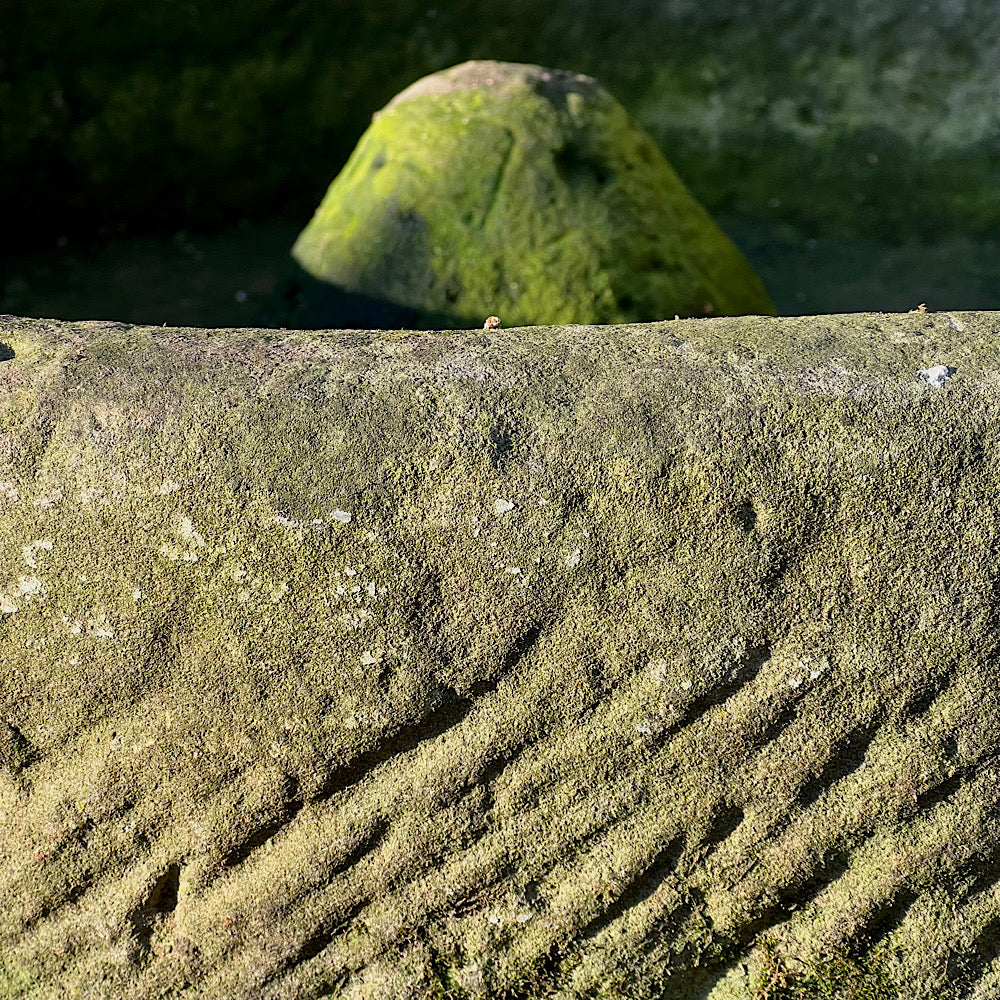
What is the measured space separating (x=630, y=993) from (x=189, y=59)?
6.75ft

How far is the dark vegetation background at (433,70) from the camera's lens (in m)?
2.32

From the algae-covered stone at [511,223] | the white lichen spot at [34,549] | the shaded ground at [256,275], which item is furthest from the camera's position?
the shaded ground at [256,275]

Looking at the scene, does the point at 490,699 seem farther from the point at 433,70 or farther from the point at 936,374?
the point at 433,70

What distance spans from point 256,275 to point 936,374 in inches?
67.4

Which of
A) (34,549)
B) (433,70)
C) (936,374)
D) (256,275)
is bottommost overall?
(256,275)

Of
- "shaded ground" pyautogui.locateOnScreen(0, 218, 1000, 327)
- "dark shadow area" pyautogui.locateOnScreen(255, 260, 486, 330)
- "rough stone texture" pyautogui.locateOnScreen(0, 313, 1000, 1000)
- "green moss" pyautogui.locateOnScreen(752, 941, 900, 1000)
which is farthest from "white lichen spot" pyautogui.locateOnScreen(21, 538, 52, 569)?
"shaded ground" pyautogui.locateOnScreen(0, 218, 1000, 327)

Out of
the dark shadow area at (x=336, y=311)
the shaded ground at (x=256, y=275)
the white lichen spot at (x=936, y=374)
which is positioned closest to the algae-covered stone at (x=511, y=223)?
the dark shadow area at (x=336, y=311)

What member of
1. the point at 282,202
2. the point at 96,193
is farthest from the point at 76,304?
the point at 282,202

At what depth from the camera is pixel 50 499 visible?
872 millimetres

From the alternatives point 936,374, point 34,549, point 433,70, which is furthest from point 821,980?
point 433,70

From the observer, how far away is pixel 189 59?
2.35 metres

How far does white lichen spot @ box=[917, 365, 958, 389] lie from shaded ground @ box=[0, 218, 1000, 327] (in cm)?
142

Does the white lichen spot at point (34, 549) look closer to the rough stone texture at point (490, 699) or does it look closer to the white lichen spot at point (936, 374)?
the rough stone texture at point (490, 699)

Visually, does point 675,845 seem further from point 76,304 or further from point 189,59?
point 189,59
